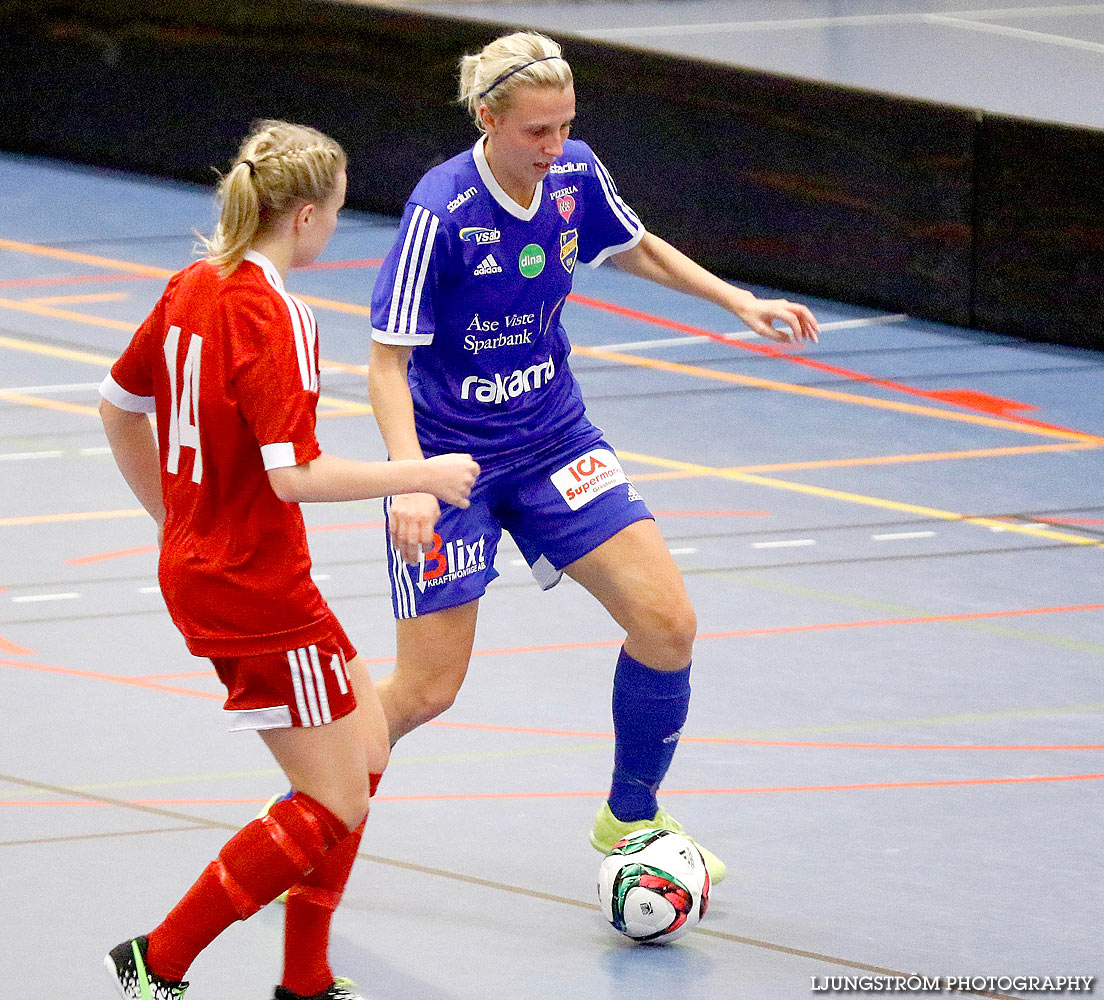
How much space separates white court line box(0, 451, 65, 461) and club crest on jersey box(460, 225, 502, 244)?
13.9ft

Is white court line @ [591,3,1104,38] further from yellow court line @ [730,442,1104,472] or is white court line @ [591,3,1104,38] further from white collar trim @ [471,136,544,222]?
white collar trim @ [471,136,544,222]

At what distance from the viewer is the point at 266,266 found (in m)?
3.78

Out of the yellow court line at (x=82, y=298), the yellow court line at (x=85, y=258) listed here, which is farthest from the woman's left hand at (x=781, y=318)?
the yellow court line at (x=85, y=258)

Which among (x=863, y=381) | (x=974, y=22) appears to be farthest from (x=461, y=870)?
(x=974, y=22)

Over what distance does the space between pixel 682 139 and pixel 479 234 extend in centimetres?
714

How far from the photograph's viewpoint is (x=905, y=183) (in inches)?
417

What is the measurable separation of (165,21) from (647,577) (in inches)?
399

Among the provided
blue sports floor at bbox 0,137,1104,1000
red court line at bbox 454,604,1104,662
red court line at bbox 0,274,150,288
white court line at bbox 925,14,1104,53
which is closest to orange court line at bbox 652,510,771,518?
blue sports floor at bbox 0,137,1104,1000

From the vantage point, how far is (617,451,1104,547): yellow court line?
7.57m

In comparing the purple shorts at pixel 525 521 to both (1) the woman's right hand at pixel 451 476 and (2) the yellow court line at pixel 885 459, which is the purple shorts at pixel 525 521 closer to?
(1) the woman's right hand at pixel 451 476

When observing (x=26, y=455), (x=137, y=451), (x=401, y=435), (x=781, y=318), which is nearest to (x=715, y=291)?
(x=781, y=318)

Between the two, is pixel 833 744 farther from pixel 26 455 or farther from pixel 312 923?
pixel 26 455

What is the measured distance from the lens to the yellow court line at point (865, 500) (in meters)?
7.57

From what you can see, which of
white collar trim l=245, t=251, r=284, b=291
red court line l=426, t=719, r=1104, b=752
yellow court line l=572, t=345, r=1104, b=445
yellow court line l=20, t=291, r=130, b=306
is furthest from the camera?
yellow court line l=20, t=291, r=130, b=306
